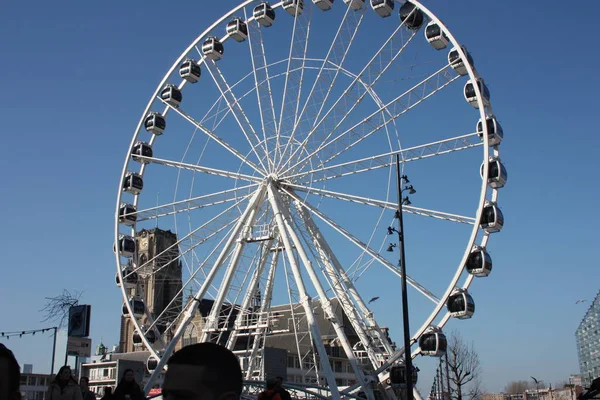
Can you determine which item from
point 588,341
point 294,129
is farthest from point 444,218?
point 588,341

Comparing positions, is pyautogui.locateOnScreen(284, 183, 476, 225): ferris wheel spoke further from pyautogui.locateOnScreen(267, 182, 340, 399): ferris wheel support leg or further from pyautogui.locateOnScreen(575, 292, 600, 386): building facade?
pyautogui.locateOnScreen(575, 292, 600, 386): building facade

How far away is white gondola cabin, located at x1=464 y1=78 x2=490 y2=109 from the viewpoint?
3020 cm

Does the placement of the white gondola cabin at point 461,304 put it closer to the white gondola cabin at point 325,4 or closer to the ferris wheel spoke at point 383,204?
the ferris wheel spoke at point 383,204

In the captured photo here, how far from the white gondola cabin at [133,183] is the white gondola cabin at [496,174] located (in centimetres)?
1790

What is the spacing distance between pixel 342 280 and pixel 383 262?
2.34 m

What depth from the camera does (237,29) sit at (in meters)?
36.8

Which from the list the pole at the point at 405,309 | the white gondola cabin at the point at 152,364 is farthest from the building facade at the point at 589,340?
the pole at the point at 405,309

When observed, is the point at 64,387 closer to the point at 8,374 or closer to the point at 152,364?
the point at 8,374

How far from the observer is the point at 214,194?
33844mm

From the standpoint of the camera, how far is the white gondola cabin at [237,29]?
3681 centimetres

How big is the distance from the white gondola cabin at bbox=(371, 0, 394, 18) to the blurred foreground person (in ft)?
A: 90.1

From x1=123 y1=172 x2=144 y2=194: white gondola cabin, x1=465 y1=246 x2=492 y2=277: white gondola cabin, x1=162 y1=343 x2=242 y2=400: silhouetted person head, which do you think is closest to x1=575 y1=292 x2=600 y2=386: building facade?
x1=465 y1=246 x2=492 y2=277: white gondola cabin

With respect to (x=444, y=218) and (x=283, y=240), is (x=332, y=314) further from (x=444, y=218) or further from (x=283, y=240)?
(x=444, y=218)

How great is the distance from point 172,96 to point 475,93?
15.7 m
